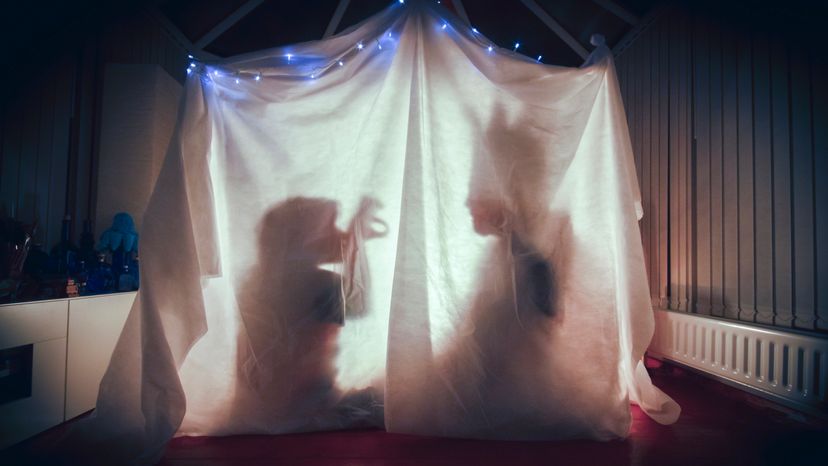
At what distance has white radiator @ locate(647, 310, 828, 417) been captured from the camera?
1.41m

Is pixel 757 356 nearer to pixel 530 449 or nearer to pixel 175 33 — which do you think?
pixel 530 449

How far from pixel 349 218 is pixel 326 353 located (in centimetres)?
55

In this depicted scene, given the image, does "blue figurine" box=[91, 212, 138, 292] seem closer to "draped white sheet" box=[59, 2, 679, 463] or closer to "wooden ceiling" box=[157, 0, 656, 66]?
"draped white sheet" box=[59, 2, 679, 463]

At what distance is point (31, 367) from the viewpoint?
1263 millimetres

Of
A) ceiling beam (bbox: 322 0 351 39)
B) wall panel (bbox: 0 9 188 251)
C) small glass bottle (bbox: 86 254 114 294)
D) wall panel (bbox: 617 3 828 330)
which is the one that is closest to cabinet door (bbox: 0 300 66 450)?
small glass bottle (bbox: 86 254 114 294)

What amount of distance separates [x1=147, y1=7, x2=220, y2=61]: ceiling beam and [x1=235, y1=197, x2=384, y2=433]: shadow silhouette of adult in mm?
1919

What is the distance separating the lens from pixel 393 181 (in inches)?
54.8

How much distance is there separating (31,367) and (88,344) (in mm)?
202

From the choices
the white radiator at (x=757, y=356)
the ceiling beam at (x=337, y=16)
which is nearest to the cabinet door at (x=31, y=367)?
the ceiling beam at (x=337, y=16)

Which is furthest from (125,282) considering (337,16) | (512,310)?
(337,16)

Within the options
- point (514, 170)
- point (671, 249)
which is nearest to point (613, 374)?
point (514, 170)

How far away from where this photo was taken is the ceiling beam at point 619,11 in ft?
8.29

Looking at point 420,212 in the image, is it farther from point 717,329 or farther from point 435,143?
point 717,329

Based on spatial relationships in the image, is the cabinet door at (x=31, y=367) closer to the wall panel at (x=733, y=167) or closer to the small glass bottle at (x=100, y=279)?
the small glass bottle at (x=100, y=279)
